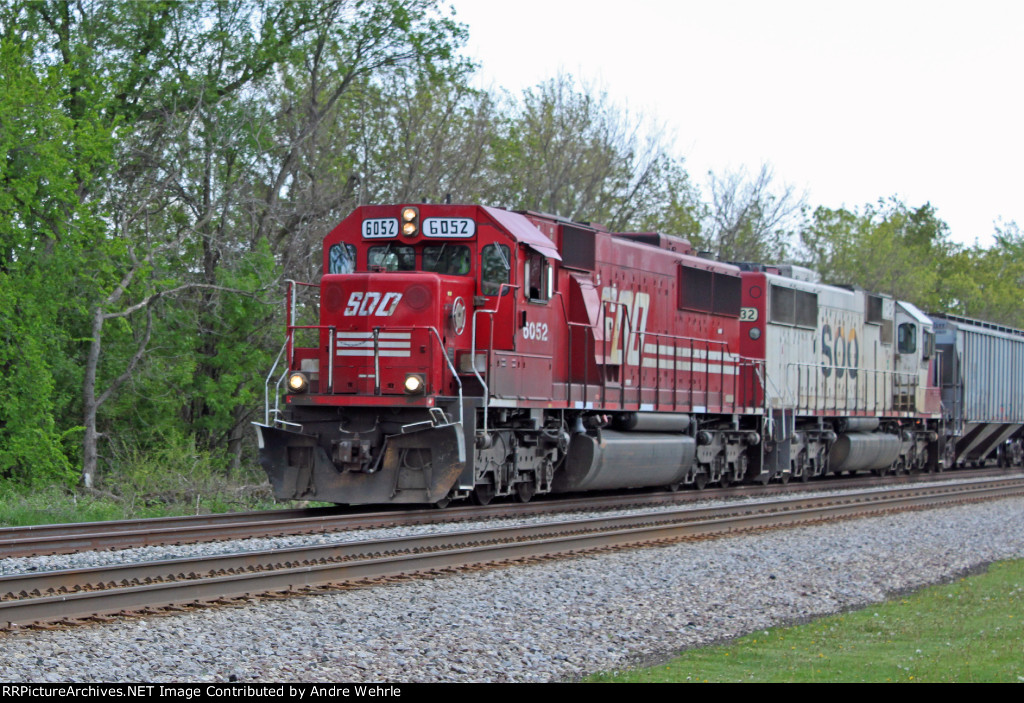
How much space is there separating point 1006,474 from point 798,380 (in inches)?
416

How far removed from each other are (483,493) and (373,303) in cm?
288

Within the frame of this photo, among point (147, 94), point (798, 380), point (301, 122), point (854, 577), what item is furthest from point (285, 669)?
point (301, 122)

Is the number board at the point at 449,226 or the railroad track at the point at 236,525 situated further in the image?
the number board at the point at 449,226

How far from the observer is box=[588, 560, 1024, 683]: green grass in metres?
6.45

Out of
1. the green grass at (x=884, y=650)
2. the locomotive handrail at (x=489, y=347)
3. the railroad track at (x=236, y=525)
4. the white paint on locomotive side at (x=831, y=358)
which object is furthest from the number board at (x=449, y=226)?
the white paint on locomotive side at (x=831, y=358)

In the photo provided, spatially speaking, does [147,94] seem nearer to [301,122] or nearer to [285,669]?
[301,122]

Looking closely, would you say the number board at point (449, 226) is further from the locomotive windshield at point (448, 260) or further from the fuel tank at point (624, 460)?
the fuel tank at point (624, 460)

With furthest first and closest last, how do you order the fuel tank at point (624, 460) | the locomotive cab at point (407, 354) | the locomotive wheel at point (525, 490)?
the fuel tank at point (624, 460) < the locomotive wheel at point (525, 490) < the locomotive cab at point (407, 354)

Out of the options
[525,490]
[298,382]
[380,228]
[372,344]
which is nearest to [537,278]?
[380,228]

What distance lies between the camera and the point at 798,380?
20.2 metres

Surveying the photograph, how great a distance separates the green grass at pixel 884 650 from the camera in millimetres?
6449

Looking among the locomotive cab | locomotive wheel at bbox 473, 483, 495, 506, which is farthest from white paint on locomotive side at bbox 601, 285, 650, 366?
locomotive wheel at bbox 473, 483, 495, 506

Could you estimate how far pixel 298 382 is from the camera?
43.3 feet

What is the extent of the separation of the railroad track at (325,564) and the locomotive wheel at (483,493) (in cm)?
161
